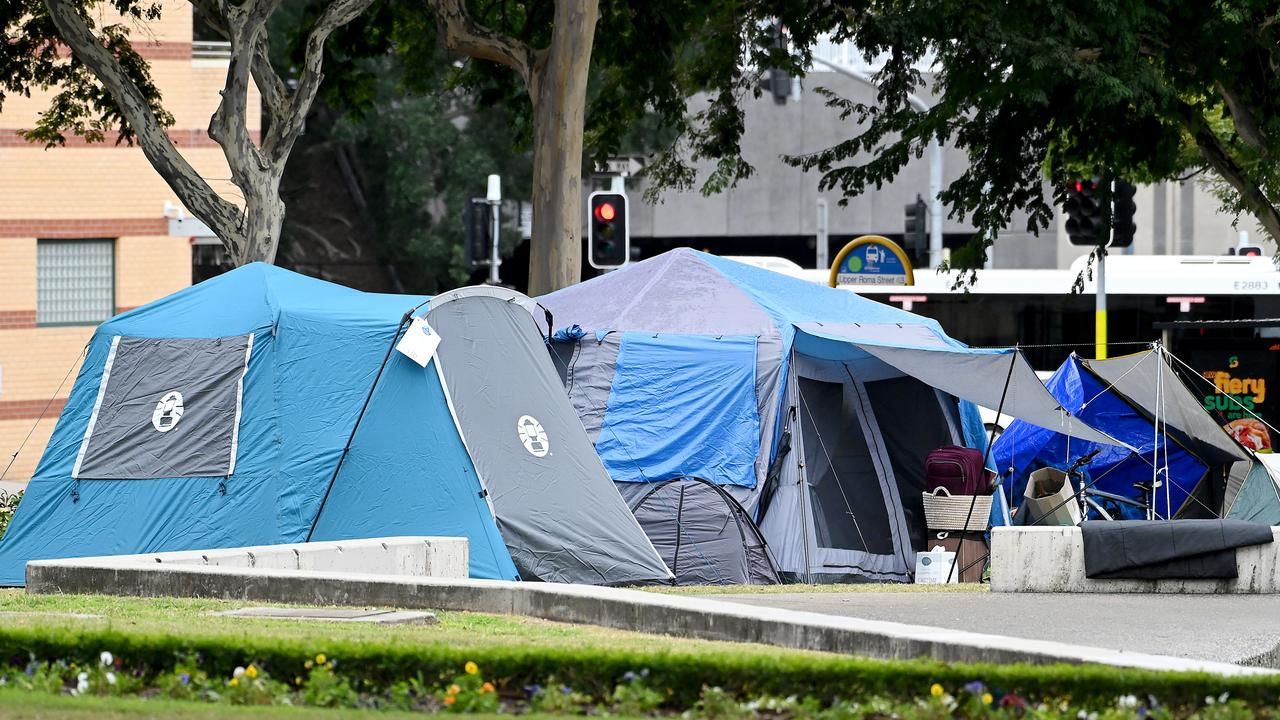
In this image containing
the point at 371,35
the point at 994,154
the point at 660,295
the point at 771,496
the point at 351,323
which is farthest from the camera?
the point at 371,35

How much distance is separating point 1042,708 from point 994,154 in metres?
13.2

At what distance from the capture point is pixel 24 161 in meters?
26.9

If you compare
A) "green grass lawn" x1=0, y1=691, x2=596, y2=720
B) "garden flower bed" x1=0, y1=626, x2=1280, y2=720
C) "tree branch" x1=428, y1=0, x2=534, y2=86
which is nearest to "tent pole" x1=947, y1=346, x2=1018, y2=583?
"tree branch" x1=428, y1=0, x2=534, y2=86

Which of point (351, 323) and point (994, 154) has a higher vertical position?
point (994, 154)

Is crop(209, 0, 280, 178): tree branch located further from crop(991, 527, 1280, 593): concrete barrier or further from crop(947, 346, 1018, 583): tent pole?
crop(991, 527, 1280, 593): concrete barrier

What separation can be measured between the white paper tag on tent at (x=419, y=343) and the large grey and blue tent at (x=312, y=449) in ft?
0.45

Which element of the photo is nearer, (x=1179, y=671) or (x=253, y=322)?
(x=1179, y=671)

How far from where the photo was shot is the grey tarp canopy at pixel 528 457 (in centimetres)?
1295

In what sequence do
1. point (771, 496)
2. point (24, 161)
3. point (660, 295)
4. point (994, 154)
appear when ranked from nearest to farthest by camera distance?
1. point (771, 496)
2. point (660, 295)
3. point (994, 154)
4. point (24, 161)

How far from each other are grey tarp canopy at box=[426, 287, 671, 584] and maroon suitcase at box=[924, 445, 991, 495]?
9.27 feet

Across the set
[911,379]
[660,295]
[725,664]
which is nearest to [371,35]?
[660,295]

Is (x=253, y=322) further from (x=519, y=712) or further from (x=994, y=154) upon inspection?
(x=994, y=154)

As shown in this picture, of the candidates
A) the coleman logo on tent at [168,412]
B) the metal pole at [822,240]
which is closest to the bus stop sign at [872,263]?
the coleman logo on tent at [168,412]

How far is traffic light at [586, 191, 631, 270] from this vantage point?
18875 mm
